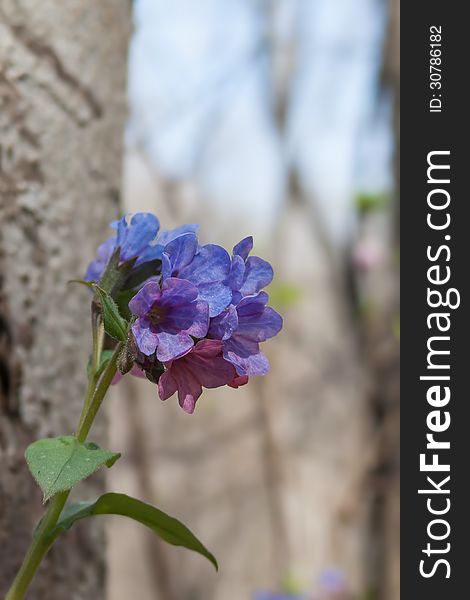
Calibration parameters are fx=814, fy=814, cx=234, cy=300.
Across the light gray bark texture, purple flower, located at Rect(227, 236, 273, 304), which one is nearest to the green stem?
purple flower, located at Rect(227, 236, 273, 304)

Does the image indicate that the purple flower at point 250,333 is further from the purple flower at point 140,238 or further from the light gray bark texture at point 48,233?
the light gray bark texture at point 48,233

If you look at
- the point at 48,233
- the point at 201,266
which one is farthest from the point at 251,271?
the point at 48,233

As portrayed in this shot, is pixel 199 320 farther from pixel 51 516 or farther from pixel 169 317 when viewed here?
pixel 51 516

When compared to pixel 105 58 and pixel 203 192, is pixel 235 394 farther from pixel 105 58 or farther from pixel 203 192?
pixel 105 58

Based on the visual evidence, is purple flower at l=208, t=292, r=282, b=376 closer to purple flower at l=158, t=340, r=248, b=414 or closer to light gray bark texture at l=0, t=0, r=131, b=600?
purple flower at l=158, t=340, r=248, b=414

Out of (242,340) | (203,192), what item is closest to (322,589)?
(242,340)

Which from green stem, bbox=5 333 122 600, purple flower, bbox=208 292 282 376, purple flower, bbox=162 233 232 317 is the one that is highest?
purple flower, bbox=162 233 232 317
